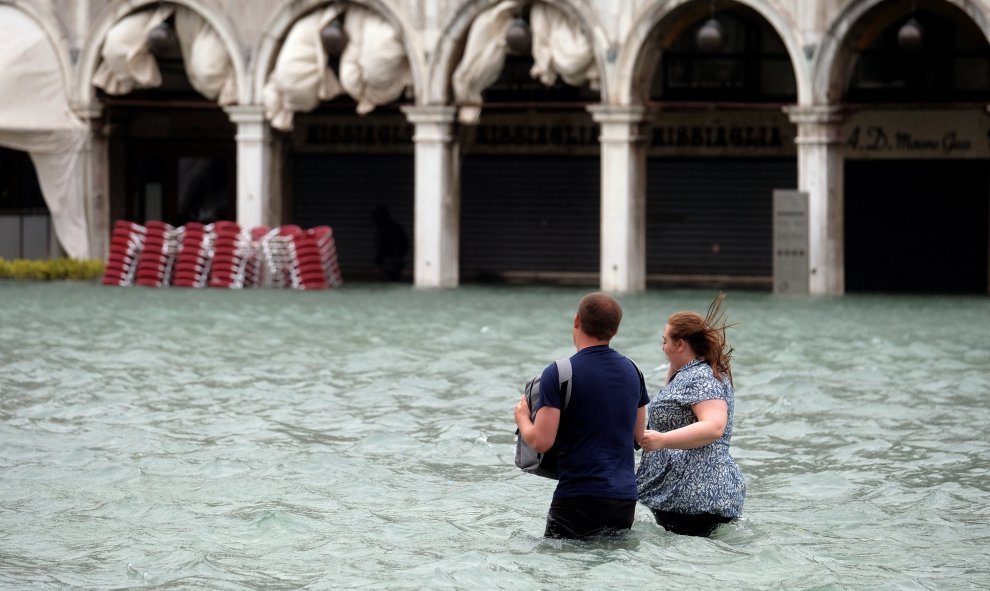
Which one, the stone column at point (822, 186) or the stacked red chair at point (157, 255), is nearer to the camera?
the stone column at point (822, 186)

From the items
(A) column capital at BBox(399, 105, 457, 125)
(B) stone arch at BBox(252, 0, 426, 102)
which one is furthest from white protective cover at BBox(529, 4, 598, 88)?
(B) stone arch at BBox(252, 0, 426, 102)

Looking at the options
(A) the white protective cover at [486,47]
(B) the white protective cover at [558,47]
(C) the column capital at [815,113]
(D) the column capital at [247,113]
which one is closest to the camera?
(C) the column capital at [815,113]

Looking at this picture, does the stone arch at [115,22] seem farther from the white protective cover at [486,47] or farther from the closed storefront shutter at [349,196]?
the closed storefront shutter at [349,196]

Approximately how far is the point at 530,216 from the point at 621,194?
16.9ft

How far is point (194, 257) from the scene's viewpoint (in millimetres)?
28938

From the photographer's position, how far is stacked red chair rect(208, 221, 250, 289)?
28.8m

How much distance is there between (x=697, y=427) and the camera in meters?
7.92

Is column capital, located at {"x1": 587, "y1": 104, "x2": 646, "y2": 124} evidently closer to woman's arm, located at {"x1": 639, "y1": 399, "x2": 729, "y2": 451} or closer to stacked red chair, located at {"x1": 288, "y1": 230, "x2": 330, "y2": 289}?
stacked red chair, located at {"x1": 288, "y1": 230, "x2": 330, "y2": 289}

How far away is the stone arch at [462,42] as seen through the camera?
27938 mm

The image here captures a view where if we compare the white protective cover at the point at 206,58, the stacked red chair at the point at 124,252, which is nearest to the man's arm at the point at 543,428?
the stacked red chair at the point at 124,252

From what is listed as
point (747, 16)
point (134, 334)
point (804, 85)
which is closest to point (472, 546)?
point (134, 334)

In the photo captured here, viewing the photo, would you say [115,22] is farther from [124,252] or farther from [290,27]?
[124,252]

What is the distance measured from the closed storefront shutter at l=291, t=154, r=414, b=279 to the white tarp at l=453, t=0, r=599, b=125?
5.29 metres

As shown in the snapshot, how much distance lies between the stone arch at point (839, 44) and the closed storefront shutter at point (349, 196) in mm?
9061
